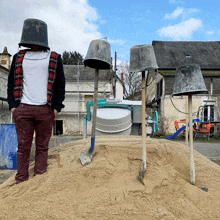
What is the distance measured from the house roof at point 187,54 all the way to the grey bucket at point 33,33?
17.9 meters

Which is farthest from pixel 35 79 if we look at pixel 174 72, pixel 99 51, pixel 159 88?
pixel 159 88

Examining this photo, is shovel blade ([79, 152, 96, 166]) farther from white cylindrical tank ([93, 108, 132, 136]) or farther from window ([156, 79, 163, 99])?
window ([156, 79, 163, 99])

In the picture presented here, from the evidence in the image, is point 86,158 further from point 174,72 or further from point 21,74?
point 174,72

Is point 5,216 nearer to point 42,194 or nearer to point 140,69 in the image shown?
point 42,194

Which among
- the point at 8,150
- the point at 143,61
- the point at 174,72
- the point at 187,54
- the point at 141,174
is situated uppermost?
the point at 187,54

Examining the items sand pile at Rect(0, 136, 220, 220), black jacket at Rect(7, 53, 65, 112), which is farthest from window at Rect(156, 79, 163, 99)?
black jacket at Rect(7, 53, 65, 112)

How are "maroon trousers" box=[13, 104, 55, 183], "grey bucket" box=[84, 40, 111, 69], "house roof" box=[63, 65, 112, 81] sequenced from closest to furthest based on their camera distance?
"maroon trousers" box=[13, 104, 55, 183] < "grey bucket" box=[84, 40, 111, 69] < "house roof" box=[63, 65, 112, 81]

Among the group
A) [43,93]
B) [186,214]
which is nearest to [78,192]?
[186,214]

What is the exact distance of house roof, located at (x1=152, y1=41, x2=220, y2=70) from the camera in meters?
19.6

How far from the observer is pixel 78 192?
2.05 meters

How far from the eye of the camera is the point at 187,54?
20.7 m

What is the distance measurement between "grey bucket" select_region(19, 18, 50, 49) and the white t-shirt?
0.52 ft

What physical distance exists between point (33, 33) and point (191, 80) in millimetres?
1974

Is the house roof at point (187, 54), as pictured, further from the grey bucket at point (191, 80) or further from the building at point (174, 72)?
the grey bucket at point (191, 80)
